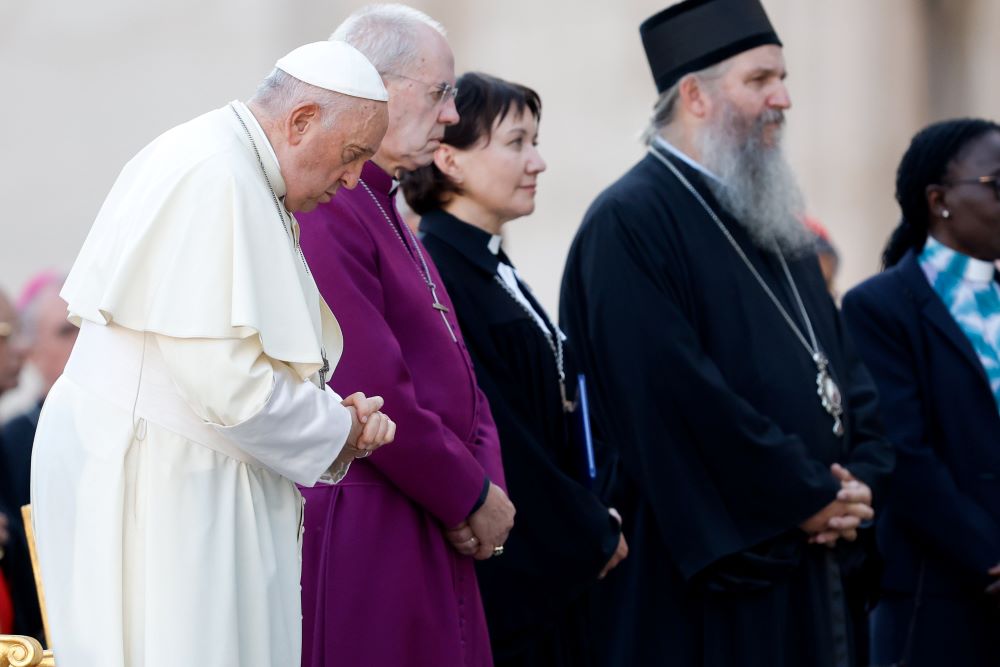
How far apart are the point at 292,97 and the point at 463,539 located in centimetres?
111

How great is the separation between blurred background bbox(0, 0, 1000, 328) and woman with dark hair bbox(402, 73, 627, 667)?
11.1 feet

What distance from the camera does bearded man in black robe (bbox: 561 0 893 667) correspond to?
438 cm

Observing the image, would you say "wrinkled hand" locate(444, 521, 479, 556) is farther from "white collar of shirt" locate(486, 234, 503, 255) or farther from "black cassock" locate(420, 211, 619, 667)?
"white collar of shirt" locate(486, 234, 503, 255)

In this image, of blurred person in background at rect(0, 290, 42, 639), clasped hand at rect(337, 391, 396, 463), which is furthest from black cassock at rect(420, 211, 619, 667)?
blurred person in background at rect(0, 290, 42, 639)

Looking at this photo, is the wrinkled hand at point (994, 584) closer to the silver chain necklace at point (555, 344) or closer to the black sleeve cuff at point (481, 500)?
the silver chain necklace at point (555, 344)

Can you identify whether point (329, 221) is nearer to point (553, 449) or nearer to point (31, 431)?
point (553, 449)

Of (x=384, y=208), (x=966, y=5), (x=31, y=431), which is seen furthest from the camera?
(x=966, y=5)

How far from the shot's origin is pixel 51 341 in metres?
5.39

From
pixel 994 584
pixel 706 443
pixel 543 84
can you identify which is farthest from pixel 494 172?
pixel 543 84

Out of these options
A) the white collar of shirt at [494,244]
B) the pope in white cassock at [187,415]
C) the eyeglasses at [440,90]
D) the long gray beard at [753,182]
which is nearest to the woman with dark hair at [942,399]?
the long gray beard at [753,182]

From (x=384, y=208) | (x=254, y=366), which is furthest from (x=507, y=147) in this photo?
(x=254, y=366)

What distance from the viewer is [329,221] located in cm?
340

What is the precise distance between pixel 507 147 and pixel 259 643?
72.6 inches

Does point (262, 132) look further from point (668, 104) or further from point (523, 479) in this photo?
point (668, 104)
